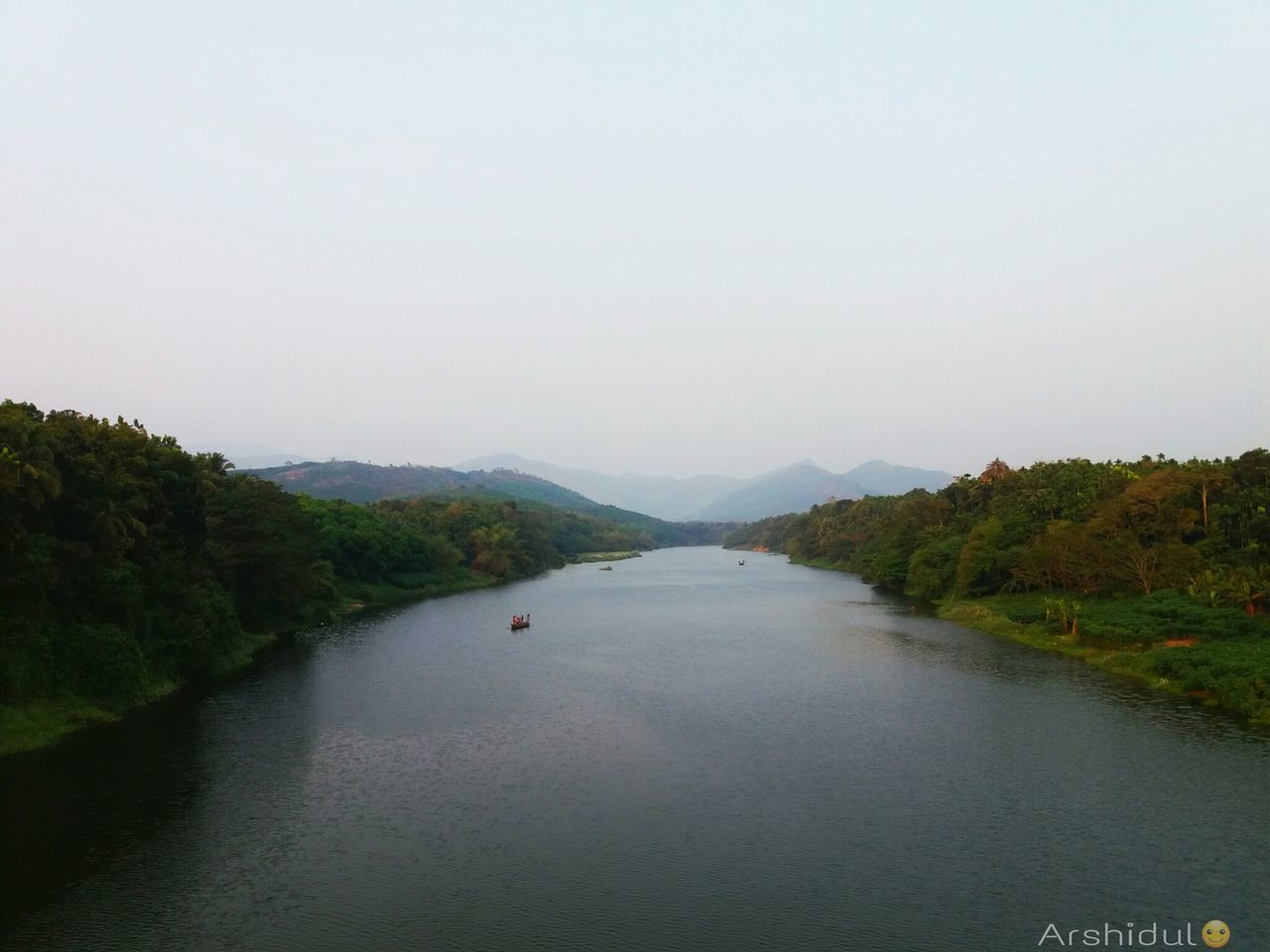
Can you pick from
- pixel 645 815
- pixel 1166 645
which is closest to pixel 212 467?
pixel 645 815

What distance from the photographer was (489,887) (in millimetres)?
19109

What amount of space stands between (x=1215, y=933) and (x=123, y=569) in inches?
1562

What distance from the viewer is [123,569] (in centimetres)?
3547

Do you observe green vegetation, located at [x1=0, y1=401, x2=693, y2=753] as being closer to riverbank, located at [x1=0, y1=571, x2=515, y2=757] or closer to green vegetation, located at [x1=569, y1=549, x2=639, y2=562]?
riverbank, located at [x1=0, y1=571, x2=515, y2=757]

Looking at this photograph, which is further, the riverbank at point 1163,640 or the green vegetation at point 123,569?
the riverbank at point 1163,640

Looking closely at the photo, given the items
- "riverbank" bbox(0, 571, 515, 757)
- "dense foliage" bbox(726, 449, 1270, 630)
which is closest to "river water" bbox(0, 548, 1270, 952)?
"riverbank" bbox(0, 571, 515, 757)

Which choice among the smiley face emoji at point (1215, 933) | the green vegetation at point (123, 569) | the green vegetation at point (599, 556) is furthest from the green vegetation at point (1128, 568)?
the green vegetation at point (599, 556)

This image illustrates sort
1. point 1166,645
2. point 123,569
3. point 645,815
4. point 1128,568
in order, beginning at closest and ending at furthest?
point 645,815, point 123,569, point 1166,645, point 1128,568

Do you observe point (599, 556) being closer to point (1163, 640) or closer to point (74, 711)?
point (1163, 640)

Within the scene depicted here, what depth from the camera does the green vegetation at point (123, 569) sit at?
1190 inches

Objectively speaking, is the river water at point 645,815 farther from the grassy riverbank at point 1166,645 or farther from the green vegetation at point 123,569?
the green vegetation at point 123,569

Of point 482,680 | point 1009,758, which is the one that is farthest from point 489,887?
point 482,680

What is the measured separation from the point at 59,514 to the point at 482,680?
20.4 meters

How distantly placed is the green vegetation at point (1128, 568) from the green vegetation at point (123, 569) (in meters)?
46.5
